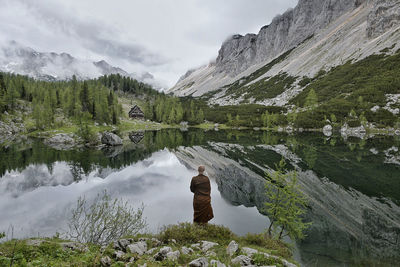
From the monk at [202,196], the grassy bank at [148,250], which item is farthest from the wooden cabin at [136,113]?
the grassy bank at [148,250]

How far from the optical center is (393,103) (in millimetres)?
105688

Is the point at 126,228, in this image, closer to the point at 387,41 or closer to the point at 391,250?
the point at 391,250

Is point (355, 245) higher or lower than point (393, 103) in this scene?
lower

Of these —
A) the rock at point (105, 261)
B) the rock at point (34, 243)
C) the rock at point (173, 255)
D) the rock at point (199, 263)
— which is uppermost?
the rock at point (199, 263)

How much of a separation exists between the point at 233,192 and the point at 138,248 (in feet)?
58.5

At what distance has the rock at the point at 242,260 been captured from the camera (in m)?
8.83

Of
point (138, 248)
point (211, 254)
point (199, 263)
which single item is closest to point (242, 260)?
point (211, 254)

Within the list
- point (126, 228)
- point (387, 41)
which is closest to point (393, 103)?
point (387, 41)

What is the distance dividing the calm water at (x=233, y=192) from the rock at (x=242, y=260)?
233 inches

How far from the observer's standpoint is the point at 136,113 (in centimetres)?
14962

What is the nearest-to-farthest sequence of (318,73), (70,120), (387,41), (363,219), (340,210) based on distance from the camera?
(363,219), (340,210), (70,120), (387,41), (318,73)

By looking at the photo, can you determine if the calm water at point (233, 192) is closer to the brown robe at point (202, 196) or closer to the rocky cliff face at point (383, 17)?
the brown robe at point (202, 196)

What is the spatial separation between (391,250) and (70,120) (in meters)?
106

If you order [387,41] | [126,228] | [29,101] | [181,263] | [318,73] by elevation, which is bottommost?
[126,228]
